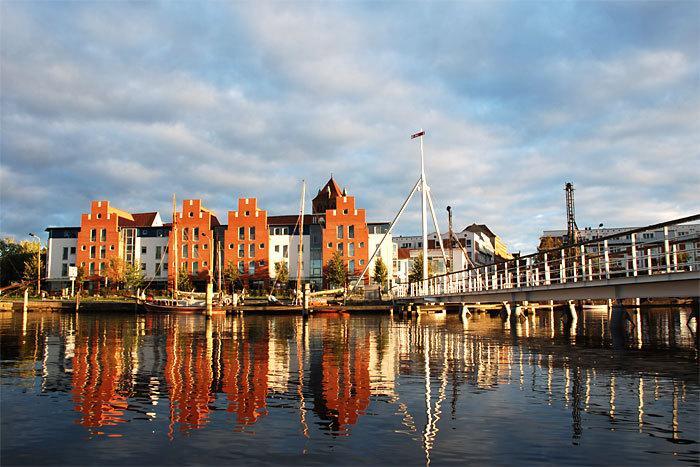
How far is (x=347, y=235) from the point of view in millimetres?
102750

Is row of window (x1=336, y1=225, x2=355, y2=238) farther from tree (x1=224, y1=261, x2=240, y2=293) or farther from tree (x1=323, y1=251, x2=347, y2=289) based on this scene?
tree (x1=224, y1=261, x2=240, y2=293)

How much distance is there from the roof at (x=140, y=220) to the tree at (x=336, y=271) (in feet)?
135

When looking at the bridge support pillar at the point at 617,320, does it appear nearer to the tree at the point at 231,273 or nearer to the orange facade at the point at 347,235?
the orange facade at the point at 347,235

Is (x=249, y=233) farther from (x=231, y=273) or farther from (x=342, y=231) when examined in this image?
A: (x=342, y=231)

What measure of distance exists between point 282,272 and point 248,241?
11.8 m

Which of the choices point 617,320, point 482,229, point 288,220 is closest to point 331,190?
point 288,220

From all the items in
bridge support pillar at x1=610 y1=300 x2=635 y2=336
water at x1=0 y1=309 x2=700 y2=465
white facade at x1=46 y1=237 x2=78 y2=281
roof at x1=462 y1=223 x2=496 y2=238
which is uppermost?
roof at x1=462 y1=223 x2=496 y2=238

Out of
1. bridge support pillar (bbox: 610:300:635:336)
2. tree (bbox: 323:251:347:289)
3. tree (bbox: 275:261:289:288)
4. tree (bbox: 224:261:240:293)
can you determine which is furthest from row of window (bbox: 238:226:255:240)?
bridge support pillar (bbox: 610:300:635:336)

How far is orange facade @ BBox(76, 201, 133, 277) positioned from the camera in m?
108

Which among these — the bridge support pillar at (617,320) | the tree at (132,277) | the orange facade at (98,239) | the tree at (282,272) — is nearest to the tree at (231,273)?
the tree at (282,272)

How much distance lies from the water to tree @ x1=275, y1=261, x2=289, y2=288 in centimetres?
7088

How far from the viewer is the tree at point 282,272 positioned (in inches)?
3834

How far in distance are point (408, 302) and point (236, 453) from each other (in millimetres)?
58210

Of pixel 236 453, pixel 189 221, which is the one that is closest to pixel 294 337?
pixel 236 453
